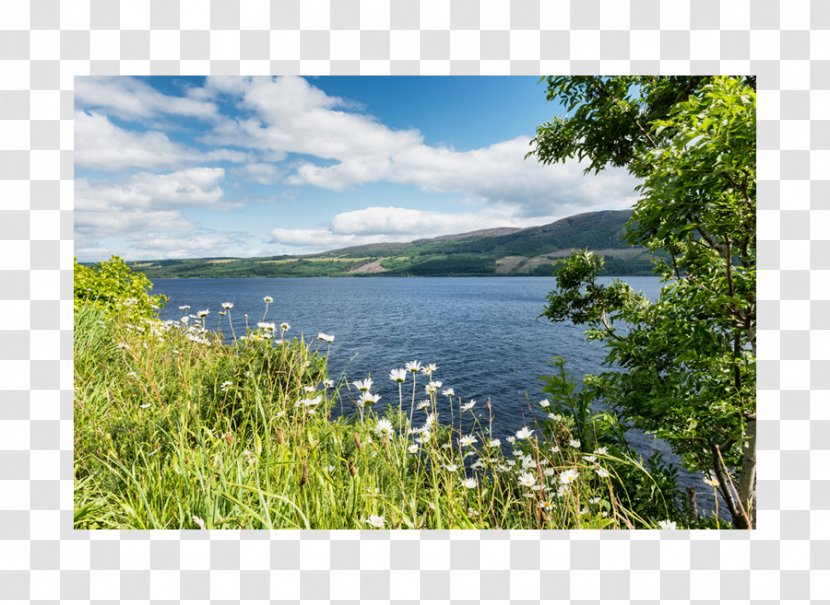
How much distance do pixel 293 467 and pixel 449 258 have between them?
52673 millimetres

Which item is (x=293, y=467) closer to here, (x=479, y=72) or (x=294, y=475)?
→ (x=294, y=475)

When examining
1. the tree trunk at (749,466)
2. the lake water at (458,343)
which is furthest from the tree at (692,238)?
the lake water at (458,343)

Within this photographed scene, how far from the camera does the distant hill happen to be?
60.6 ft

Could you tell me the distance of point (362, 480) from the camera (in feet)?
6.87

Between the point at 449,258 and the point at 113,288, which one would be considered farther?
the point at 449,258

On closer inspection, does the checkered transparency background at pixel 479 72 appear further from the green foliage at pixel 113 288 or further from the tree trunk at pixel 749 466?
the green foliage at pixel 113 288

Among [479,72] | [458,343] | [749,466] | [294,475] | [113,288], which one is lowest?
[458,343]

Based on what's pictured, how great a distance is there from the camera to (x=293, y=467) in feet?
6.90

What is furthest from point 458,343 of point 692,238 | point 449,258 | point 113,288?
point 449,258

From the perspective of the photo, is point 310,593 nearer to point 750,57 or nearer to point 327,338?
point 327,338

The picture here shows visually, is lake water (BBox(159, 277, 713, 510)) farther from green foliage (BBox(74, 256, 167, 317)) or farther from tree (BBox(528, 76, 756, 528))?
tree (BBox(528, 76, 756, 528))

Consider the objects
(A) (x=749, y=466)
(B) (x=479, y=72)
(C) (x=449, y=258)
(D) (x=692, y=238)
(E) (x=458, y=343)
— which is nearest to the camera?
(B) (x=479, y=72)

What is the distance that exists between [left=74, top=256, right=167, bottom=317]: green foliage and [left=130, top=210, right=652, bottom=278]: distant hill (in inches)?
243

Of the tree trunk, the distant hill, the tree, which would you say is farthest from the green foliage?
the tree trunk
